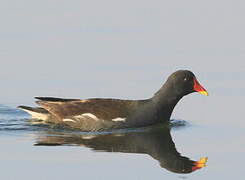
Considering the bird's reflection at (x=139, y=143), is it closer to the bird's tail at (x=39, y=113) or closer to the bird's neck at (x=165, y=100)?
the bird's neck at (x=165, y=100)

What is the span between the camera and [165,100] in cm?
1656

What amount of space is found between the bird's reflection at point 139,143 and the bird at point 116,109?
26 cm

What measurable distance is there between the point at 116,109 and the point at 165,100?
3.09ft

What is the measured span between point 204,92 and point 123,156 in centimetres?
325

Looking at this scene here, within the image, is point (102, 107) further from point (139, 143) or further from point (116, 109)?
point (139, 143)

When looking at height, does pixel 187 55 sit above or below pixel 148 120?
above

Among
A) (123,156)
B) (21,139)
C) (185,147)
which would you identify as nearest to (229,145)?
(185,147)

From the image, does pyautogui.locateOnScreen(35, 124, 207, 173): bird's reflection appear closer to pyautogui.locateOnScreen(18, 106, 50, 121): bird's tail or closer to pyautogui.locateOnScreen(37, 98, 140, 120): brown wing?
pyautogui.locateOnScreen(37, 98, 140, 120): brown wing

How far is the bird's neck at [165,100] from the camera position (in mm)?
16500

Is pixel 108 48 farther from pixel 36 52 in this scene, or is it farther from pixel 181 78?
pixel 181 78

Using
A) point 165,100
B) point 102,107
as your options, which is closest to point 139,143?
point 102,107

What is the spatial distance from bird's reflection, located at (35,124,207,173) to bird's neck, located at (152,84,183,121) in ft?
0.93

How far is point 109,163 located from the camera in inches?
519

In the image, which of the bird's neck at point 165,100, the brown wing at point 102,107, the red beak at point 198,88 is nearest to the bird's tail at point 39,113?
the brown wing at point 102,107
